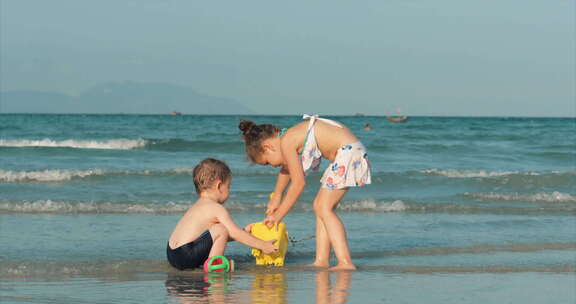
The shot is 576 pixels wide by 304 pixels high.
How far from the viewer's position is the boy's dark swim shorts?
5426 mm

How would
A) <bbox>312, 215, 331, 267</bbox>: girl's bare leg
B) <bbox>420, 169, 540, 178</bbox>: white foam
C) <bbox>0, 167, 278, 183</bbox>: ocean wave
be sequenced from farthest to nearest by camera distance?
<bbox>420, 169, 540, 178</bbox>: white foam, <bbox>0, 167, 278, 183</bbox>: ocean wave, <bbox>312, 215, 331, 267</bbox>: girl's bare leg

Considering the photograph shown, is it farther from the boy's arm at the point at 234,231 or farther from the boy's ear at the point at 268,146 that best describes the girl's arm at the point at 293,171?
the boy's arm at the point at 234,231

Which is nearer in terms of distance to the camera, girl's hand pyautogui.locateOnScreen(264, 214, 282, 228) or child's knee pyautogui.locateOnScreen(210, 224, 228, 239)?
child's knee pyautogui.locateOnScreen(210, 224, 228, 239)

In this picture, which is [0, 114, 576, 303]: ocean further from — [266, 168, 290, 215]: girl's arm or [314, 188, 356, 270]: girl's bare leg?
[266, 168, 290, 215]: girl's arm

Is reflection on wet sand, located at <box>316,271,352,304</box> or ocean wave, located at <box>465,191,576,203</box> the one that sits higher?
ocean wave, located at <box>465,191,576,203</box>

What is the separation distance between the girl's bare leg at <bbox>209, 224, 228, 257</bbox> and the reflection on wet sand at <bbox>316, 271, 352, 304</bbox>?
754 mm

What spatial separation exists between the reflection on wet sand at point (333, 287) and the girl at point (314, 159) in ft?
0.82

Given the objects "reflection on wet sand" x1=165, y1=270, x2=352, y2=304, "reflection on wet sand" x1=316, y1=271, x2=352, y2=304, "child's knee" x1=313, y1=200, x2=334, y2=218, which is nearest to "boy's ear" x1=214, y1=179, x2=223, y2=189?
"reflection on wet sand" x1=165, y1=270, x2=352, y2=304

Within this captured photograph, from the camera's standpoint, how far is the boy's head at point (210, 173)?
5.43m

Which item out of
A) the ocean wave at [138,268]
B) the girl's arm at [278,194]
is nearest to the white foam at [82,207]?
the ocean wave at [138,268]

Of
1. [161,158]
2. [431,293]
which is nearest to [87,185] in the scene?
[161,158]

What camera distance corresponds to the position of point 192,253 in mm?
5426

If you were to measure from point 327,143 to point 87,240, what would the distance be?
271 centimetres

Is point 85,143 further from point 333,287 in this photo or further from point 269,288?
point 333,287
